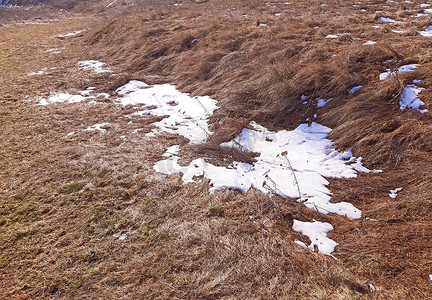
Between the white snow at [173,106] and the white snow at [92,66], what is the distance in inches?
72.9

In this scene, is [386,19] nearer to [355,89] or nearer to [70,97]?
[355,89]

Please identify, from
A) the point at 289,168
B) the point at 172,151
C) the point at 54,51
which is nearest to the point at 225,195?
the point at 289,168

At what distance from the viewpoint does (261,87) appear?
20.0 ft

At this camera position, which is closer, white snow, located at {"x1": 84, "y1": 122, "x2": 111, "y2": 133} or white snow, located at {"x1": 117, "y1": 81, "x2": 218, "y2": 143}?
white snow, located at {"x1": 117, "y1": 81, "x2": 218, "y2": 143}

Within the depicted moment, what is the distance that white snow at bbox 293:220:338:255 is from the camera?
290 centimetres

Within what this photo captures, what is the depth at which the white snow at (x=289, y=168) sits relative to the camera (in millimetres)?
3670

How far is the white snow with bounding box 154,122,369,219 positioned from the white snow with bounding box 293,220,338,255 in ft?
0.96

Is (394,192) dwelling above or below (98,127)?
below

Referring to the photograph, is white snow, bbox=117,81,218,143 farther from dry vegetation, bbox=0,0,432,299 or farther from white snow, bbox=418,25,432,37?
white snow, bbox=418,25,432,37

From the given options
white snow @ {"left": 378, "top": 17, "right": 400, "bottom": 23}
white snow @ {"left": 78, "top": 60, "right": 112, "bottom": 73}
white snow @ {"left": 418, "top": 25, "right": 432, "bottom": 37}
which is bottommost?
white snow @ {"left": 78, "top": 60, "right": 112, "bottom": 73}

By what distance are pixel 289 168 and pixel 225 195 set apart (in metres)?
1.24

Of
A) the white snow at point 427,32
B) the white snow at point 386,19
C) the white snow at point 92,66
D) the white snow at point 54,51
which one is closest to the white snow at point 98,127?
the white snow at point 92,66

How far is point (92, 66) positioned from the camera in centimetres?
930

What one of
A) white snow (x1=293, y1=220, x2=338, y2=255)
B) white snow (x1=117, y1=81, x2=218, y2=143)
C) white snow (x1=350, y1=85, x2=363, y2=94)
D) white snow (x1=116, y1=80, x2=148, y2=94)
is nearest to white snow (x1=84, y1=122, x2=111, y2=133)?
white snow (x1=117, y1=81, x2=218, y2=143)
